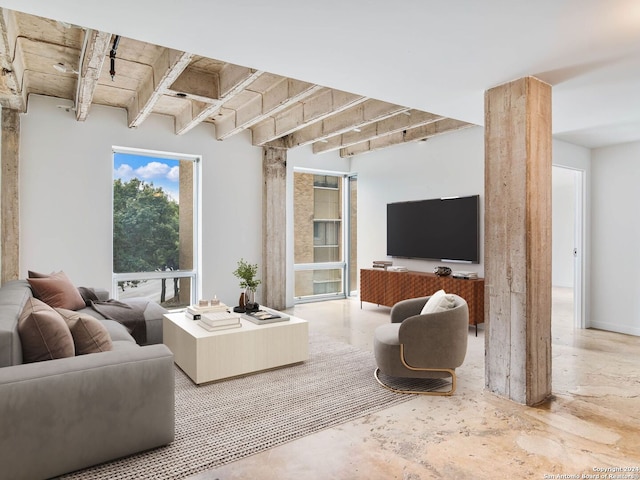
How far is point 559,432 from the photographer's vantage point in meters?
2.58

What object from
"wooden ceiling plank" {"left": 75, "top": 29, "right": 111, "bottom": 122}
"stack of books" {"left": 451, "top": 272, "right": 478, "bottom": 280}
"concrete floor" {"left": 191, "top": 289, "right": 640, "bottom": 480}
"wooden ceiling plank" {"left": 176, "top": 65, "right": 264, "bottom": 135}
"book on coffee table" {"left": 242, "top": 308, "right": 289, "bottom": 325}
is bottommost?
"concrete floor" {"left": 191, "top": 289, "right": 640, "bottom": 480}

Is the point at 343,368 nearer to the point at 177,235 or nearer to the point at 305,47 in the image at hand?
the point at 305,47

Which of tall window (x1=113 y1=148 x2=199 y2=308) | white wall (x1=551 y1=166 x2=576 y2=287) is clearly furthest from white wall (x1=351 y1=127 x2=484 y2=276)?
white wall (x1=551 y1=166 x2=576 y2=287)

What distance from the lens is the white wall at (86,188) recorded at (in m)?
4.80

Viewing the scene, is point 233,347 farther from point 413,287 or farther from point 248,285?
point 413,287

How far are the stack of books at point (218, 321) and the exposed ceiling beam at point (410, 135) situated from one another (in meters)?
3.57

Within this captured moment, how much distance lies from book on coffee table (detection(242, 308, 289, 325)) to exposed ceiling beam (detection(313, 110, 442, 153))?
9.01 feet

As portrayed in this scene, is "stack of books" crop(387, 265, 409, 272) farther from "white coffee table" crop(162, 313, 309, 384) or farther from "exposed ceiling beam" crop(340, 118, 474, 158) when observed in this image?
"white coffee table" crop(162, 313, 309, 384)

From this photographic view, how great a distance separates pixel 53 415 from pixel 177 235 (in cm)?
415

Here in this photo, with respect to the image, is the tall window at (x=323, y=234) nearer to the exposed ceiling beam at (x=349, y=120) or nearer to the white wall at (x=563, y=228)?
the exposed ceiling beam at (x=349, y=120)

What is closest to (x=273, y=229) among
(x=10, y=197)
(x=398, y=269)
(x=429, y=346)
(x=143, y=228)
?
(x=143, y=228)

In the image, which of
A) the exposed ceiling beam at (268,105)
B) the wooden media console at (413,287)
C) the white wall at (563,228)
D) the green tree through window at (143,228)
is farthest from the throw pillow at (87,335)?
the white wall at (563,228)

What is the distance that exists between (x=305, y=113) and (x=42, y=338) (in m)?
3.60

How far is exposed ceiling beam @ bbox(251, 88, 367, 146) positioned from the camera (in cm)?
421
